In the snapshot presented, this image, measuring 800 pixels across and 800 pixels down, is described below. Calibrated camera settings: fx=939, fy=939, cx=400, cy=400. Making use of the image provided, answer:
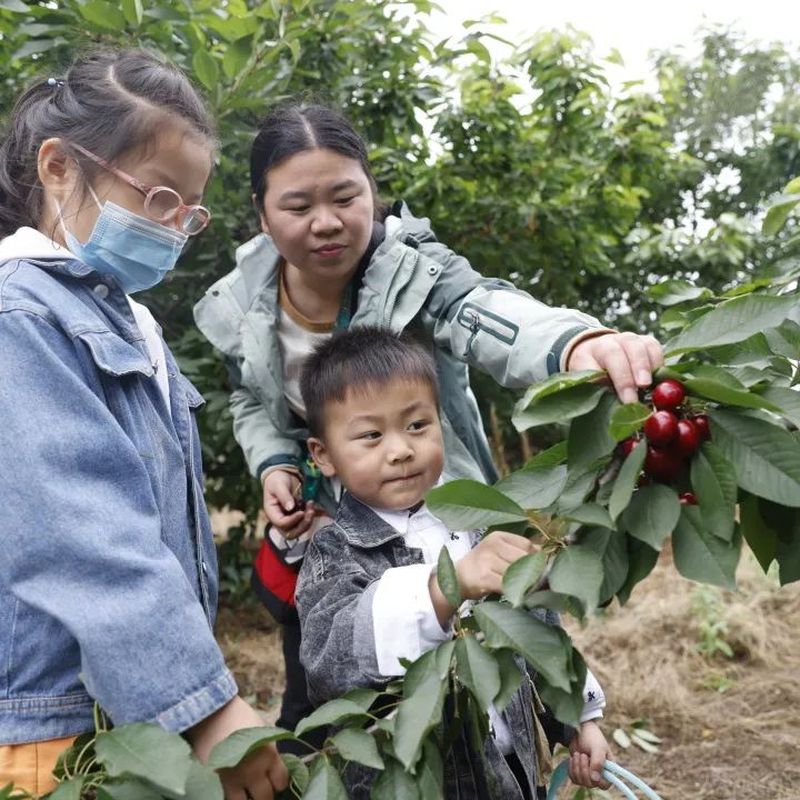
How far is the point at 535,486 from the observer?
3.78ft

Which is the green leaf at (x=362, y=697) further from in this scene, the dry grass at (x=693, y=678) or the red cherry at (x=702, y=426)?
the dry grass at (x=693, y=678)

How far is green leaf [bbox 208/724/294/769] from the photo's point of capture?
1009 mm

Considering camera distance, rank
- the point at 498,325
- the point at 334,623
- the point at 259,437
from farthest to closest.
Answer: the point at 259,437 < the point at 498,325 < the point at 334,623

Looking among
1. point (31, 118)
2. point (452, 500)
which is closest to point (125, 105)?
point (31, 118)

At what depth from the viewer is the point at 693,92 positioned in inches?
368

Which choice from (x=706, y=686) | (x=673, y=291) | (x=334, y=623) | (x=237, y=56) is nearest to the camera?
(x=334, y=623)

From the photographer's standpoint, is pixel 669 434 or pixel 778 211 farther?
pixel 778 211

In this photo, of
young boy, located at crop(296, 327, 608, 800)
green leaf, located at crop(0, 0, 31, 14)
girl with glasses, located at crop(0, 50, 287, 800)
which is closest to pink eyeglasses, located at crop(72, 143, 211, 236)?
girl with glasses, located at crop(0, 50, 287, 800)

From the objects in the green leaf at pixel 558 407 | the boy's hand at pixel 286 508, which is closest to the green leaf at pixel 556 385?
the green leaf at pixel 558 407

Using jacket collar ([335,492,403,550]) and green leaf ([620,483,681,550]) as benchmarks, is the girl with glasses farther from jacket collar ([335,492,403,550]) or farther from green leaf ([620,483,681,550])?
green leaf ([620,483,681,550])

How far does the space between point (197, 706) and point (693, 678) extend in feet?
10.0

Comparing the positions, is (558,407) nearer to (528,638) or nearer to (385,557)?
(528,638)

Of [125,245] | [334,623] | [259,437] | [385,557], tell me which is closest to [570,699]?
[334,623]

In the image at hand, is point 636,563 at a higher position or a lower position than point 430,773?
higher
